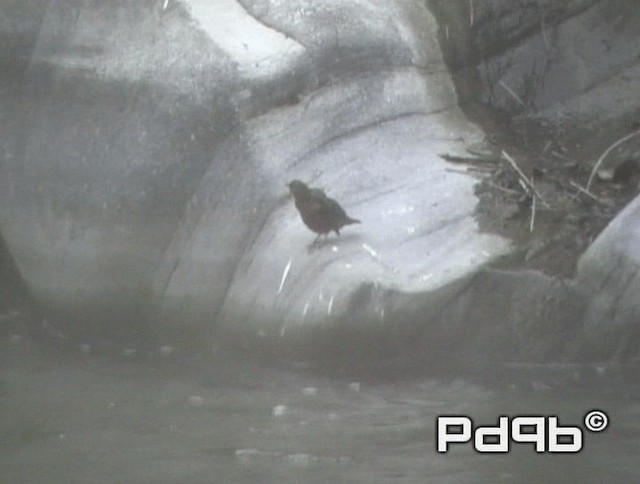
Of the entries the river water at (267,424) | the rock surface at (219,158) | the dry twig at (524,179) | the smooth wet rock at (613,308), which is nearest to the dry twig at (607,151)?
the dry twig at (524,179)

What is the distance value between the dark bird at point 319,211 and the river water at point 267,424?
0.82 meters

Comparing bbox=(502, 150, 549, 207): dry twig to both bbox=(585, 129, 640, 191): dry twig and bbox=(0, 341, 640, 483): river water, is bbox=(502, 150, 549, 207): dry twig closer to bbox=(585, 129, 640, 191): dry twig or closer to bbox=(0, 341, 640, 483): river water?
bbox=(585, 129, 640, 191): dry twig

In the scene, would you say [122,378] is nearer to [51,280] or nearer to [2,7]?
[51,280]

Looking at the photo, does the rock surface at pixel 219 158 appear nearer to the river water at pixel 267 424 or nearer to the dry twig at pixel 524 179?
the dry twig at pixel 524 179

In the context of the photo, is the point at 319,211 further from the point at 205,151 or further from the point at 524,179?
the point at 524,179

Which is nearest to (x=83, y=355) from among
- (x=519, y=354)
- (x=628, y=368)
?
(x=519, y=354)

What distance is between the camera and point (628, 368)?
708 centimetres

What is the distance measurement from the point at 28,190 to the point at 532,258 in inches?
121

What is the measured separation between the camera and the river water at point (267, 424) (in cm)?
586

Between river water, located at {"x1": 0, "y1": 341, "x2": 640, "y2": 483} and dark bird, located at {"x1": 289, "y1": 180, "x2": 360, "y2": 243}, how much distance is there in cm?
82

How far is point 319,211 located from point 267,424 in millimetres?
1402

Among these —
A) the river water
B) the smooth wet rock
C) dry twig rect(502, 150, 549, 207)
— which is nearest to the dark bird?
the river water

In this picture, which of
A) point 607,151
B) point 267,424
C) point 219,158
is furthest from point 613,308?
point 219,158

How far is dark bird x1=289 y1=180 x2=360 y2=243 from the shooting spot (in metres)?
7.42
